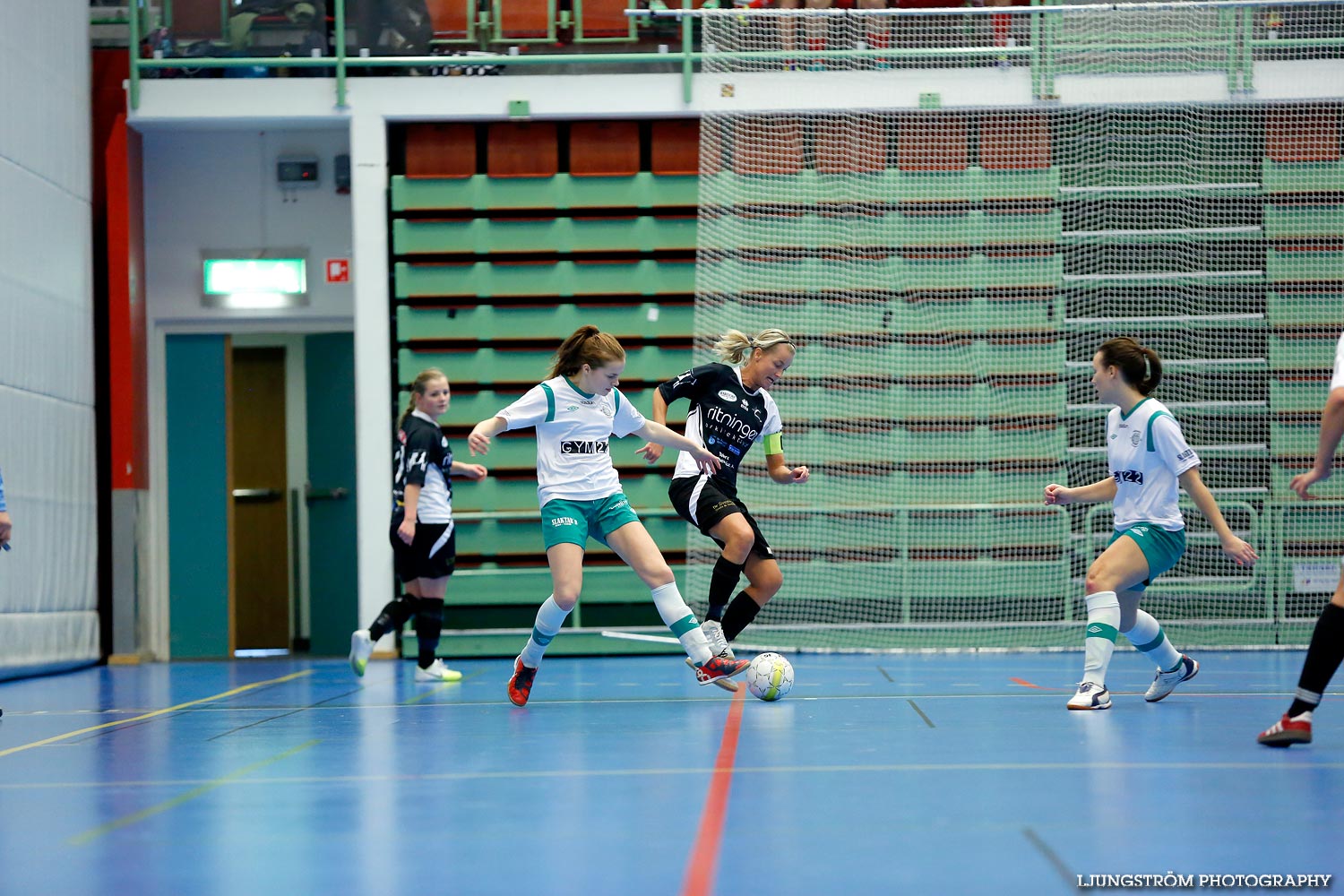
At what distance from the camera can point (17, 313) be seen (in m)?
9.41

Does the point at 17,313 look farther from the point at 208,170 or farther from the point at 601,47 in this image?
the point at 601,47

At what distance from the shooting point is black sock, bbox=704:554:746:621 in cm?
683

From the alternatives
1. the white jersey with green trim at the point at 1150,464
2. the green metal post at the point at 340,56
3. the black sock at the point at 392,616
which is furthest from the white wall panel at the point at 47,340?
the white jersey with green trim at the point at 1150,464

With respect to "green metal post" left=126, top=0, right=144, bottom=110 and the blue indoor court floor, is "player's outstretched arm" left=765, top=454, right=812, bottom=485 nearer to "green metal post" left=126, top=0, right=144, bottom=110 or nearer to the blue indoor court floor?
the blue indoor court floor

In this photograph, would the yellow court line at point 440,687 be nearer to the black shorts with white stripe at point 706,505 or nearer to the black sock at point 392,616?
the black sock at point 392,616

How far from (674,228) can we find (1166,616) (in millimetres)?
5202

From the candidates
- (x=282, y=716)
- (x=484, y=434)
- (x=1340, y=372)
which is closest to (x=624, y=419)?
(x=484, y=434)

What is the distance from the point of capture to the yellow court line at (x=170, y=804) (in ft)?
10.6

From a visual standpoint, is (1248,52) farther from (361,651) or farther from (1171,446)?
(361,651)

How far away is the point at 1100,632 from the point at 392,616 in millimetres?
4397

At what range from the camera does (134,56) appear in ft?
34.1

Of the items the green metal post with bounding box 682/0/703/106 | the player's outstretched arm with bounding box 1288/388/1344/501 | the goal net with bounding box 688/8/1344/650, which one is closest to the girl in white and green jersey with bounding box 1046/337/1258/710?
the player's outstretched arm with bounding box 1288/388/1344/501

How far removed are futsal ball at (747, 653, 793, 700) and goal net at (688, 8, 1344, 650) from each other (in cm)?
430

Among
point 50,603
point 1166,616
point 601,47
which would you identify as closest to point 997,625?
point 1166,616
